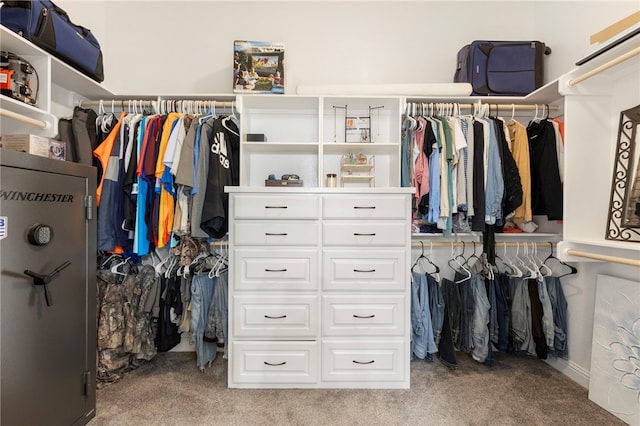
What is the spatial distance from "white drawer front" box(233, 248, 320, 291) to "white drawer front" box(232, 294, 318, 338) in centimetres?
8

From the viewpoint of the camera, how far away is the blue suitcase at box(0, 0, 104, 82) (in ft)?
5.16

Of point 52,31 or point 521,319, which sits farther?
point 521,319

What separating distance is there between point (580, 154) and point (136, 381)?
3.15 m

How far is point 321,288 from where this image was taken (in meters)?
1.94

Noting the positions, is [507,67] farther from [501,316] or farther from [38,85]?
[38,85]

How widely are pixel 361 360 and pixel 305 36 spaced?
253 centimetres

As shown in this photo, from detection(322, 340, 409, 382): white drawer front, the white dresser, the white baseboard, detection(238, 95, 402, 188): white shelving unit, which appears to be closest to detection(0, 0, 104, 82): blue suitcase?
detection(238, 95, 402, 188): white shelving unit

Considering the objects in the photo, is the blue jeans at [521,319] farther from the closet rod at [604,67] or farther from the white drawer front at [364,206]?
the closet rod at [604,67]

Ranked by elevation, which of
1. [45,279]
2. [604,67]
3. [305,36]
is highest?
[305,36]

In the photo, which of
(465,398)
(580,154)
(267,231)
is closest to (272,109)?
(267,231)

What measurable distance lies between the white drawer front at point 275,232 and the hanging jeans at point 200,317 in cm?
51

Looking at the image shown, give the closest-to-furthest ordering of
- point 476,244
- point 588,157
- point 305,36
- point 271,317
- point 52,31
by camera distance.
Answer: point 52,31 → point 588,157 → point 271,317 → point 476,244 → point 305,36

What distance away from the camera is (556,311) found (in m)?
2.17

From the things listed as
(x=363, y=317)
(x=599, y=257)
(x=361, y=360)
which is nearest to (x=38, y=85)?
(x=363, y=317)
